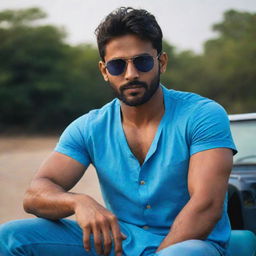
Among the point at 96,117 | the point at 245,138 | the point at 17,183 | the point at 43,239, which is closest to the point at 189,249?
the point at 43,239

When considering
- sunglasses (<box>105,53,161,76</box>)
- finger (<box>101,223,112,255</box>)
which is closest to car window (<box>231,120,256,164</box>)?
sunglasses (<box>105,53,161,76</box>)

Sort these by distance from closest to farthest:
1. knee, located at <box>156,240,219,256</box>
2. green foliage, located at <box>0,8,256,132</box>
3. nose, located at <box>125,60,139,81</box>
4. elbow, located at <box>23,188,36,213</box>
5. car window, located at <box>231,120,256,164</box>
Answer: knee, located at <box>156,240,219,256</box> → elbow, located at <box>23,188,36,213</box> → nose, located at <box>125,60,139,81</box> → car window, located at <box>231,120,256,164</box> → green foliage, located at <box>0,8,256,132</box>

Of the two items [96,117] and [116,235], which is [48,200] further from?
[96,117]

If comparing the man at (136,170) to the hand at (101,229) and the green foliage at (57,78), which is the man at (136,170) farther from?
the green foliage at (57,78)

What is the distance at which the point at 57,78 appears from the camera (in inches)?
976

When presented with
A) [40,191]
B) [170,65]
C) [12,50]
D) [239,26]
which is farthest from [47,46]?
[40,191]

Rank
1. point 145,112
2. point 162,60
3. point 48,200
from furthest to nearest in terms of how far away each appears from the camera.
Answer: point 162,60
point 145,112
point 48,200

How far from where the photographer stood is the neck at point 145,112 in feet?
8.85

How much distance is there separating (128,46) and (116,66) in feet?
0.39

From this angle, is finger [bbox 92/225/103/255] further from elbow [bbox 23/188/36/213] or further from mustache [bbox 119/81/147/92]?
mustache [bbox 119/81/147/92]

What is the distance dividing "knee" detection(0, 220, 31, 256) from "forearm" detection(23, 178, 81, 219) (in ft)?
0.51

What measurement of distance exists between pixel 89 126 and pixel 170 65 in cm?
2779

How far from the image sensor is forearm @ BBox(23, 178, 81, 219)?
7.91 ft

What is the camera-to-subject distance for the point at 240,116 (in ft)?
14.0
